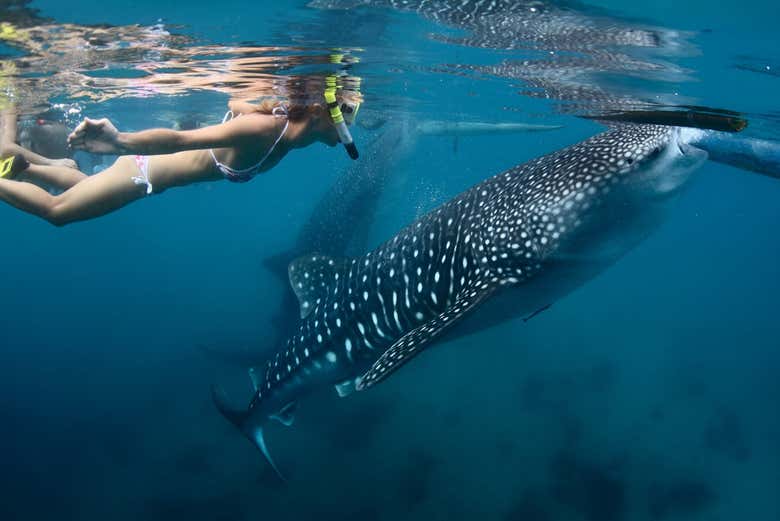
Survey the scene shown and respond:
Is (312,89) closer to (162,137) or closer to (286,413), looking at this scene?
(162,137)

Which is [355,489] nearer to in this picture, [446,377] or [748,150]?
[446,377]

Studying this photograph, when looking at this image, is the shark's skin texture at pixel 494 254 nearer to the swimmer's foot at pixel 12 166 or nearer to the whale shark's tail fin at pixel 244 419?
the whale shark's tail fin at pixel 244 419

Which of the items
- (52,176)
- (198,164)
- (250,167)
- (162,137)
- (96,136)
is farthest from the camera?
(52,176)

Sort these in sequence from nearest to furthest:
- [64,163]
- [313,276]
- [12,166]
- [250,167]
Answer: [12,166] < [250,167] < [313,276] < [64,163]

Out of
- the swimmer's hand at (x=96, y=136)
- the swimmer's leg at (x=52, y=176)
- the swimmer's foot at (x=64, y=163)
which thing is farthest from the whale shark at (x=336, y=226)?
the swimmer's hand at (x=96, y=136)

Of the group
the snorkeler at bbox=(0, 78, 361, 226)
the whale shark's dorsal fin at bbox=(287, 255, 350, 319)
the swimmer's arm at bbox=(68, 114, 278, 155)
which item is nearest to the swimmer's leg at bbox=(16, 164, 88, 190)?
the snorkeler at bbox=(0, 78, 361, 226)

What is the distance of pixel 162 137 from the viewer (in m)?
4.51

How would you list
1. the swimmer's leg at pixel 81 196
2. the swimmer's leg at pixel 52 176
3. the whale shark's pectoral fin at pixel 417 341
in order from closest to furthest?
the whale shark's pectoral fin at pixel 417 341 < the swimmer's leg at pixel 81 196 < the swimmer's leg at pixel 52 176

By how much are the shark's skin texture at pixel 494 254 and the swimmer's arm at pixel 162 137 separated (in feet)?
6.30

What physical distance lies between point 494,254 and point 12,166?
213 inches

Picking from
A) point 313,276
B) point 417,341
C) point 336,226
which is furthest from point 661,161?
point 336,226

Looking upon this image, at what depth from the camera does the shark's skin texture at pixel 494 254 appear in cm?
414

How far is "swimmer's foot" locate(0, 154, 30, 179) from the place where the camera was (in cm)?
560

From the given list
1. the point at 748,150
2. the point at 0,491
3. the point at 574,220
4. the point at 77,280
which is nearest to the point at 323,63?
the point at 574,220
